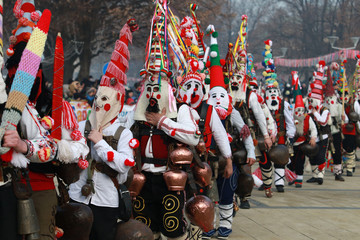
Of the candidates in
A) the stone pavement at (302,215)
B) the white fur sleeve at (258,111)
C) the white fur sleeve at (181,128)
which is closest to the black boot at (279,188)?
the stone pavement at (302,215)

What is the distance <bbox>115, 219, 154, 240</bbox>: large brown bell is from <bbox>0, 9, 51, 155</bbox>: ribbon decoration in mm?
1457

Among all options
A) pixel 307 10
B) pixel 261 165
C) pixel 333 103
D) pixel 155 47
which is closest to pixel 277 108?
pixel 261 165

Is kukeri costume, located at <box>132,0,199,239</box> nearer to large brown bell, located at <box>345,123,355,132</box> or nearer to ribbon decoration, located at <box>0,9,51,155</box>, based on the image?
ribbon decoration, located at <box>0,9,51,155</box>

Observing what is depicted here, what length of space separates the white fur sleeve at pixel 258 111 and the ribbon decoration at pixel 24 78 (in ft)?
18.9

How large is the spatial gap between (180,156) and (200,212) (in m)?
0.59

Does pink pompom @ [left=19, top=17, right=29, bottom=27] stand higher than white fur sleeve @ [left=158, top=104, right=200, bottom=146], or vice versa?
pink pompom @ [left=19, top=17, right=29, bottom=27]

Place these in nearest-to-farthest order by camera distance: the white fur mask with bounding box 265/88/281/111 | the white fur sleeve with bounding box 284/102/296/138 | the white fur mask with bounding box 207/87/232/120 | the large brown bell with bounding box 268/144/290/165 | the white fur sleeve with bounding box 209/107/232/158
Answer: the white fur sleeve with bounding box 209/107/232/158, the white fur mask with bounding box 207/87/232/120, the large brown bell with bounding box 268/144/290/165, the white fur sleeve with bounding box 284/102/296/138, the white fur mask with bounding box 265/88/281/111

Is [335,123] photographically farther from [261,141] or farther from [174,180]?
[174,180]

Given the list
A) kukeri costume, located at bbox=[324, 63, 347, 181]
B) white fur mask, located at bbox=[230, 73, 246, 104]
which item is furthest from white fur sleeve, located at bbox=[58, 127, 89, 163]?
kukeri costume, located at bbox=[324, 63, 347, 181]

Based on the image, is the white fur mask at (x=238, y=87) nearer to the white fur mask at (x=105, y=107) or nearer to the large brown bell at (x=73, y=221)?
the white fur mask at (x=105, y=107)

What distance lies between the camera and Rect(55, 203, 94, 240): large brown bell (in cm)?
400

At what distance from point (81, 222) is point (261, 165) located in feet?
23.0

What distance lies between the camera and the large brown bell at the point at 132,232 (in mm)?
4473

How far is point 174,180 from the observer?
518cm
